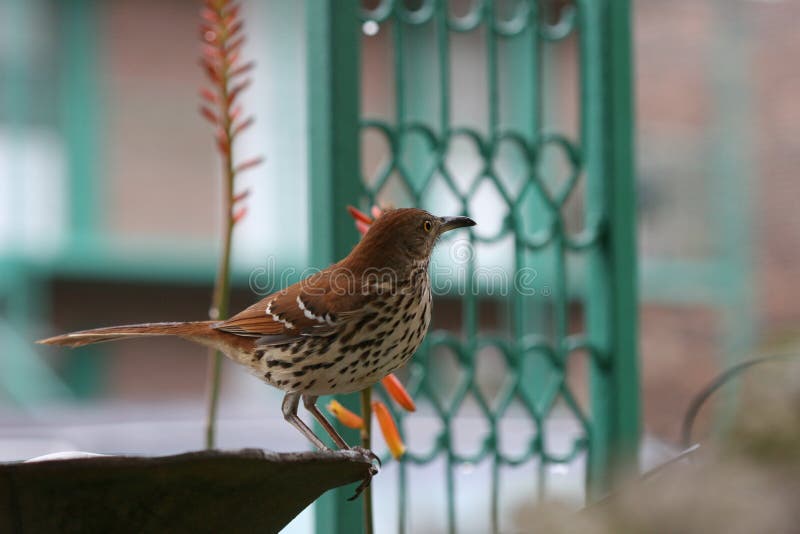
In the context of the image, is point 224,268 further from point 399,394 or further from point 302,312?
point 399,394

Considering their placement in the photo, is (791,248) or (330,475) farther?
(791,248)

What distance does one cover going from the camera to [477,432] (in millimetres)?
2555

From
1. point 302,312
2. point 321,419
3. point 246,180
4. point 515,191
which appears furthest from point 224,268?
point 246,180

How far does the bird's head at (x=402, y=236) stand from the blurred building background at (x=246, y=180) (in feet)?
16.3

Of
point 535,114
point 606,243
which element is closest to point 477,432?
point 606,243

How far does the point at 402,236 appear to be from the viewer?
0.89 m

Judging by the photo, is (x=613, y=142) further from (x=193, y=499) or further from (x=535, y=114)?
(x=193, y=499)

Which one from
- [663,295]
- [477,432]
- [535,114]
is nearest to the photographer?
[535,114]

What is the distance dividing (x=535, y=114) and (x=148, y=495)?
56.7 inches

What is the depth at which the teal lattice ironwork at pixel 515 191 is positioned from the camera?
4.82ft

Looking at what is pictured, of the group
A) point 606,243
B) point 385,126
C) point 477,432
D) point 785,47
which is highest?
point 785,47

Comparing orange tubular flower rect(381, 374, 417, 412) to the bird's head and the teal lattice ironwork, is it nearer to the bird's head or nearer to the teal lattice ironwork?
the bird's head

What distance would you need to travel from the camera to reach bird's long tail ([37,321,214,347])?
2.55 feet

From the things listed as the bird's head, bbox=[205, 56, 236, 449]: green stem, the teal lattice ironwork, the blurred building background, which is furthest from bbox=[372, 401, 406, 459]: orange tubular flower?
the blurred building background
